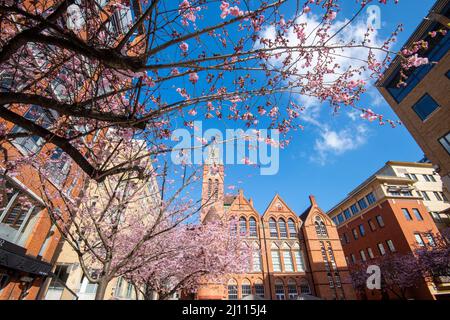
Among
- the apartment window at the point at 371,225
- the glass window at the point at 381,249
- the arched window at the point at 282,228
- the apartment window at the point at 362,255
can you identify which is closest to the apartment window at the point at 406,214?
the apartment window at the point at 371,225

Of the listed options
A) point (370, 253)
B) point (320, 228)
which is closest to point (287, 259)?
point (320, 228)

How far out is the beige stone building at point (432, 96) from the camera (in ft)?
46.6

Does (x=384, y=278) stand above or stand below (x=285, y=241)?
below

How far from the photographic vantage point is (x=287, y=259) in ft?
105

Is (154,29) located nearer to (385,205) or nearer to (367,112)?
(367,112)

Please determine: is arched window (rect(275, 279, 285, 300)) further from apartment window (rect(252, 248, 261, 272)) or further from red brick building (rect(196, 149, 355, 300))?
apartment window (rect(252, 248, 261, 272))

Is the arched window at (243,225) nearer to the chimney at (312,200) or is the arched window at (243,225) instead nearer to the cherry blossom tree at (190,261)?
the chimney at (312,200)

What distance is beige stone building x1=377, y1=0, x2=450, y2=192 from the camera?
1422cm

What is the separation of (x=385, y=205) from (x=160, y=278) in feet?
105

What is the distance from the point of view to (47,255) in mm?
11914

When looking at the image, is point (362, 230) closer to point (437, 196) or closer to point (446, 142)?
point (437, 196)

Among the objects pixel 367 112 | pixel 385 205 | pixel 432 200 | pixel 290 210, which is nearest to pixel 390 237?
pixel 385 205

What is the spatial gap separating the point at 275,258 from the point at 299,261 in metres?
3.48
